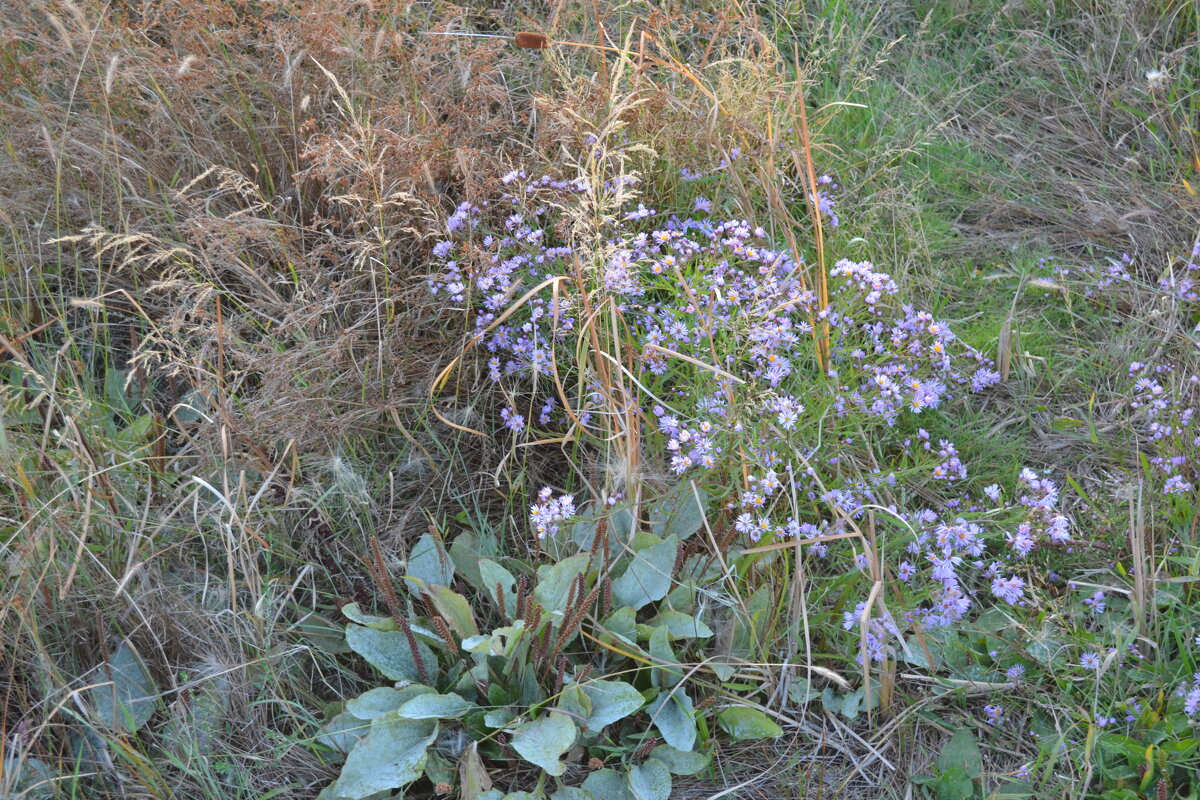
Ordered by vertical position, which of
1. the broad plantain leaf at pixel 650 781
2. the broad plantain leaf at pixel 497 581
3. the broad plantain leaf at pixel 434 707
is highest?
the broad plantain leaf at pixel 497 581

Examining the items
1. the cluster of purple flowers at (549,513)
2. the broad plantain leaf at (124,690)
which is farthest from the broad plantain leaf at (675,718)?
the broad plantain leaf at (124,690)

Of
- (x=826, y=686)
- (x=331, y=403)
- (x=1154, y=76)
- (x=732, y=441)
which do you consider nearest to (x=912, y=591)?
(x=826, y=686)

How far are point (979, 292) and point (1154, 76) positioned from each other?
3.41ft

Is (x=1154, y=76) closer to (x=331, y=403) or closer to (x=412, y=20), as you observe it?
(x=412, y=20)

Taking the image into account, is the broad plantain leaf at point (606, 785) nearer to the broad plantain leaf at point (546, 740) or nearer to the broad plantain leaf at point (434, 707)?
the broad plantain leaf at point (546, 740)

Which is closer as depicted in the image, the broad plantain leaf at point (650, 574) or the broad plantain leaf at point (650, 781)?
the broad plantain leaf at point (650, 781)

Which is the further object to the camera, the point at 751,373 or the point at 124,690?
the point at 751,373

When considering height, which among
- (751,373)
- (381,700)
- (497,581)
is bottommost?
(381,700)

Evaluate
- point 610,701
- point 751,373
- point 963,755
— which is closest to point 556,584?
point 610,701

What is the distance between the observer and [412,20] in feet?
9.95

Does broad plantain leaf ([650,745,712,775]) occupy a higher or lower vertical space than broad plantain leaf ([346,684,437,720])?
lower

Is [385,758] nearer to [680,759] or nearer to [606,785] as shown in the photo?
[606,785]

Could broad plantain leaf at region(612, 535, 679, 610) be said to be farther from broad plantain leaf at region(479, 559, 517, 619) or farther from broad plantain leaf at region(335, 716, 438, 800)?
broad plantain leaf at region(335, 716, 438, 800)

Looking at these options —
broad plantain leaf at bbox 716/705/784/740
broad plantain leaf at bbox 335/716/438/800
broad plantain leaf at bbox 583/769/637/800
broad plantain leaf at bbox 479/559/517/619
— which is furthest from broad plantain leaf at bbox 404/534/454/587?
broad plantain leaf at bbox 716/705/784/740
